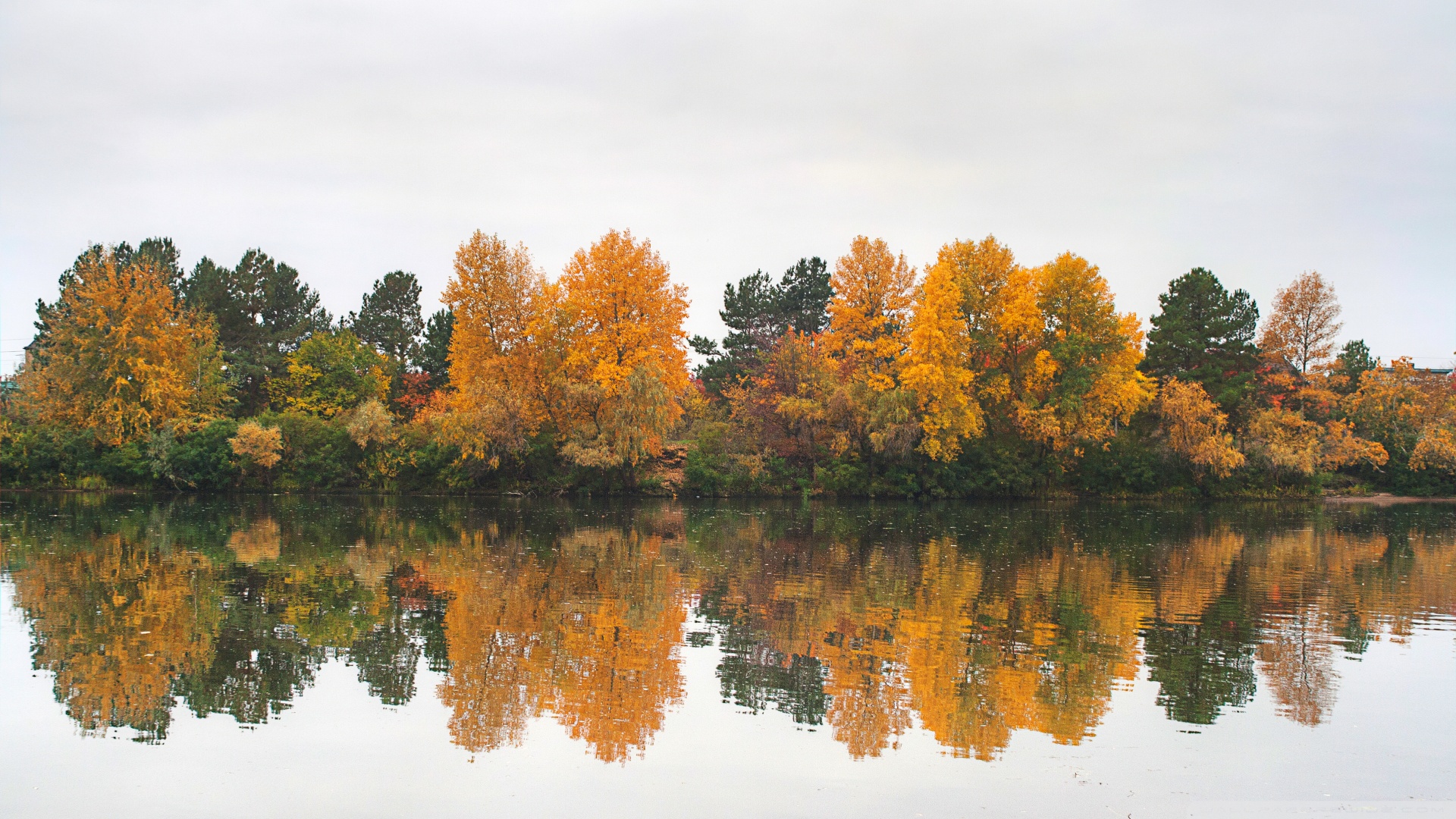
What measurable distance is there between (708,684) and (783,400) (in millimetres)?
43228

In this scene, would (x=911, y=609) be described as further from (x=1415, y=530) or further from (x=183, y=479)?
A: (x=183, y=479)

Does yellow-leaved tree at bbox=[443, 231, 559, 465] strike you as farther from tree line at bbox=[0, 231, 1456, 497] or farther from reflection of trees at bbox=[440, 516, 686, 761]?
reflection of trees at bbox=[440, 516, 686, 761]

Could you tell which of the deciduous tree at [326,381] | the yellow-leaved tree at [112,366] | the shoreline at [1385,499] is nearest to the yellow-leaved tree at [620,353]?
the deciduous tree at [326,381]

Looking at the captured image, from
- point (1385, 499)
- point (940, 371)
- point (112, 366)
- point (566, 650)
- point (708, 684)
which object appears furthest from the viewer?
point (1385, 499)

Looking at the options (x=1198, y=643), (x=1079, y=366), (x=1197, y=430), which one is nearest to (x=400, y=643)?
(x=1198, y=643)

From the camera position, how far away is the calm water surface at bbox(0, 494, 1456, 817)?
29.6 feet

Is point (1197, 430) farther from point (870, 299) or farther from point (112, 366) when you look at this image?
point (112, 366)

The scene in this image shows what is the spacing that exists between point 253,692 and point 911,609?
1079 cm

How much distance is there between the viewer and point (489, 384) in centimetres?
5322

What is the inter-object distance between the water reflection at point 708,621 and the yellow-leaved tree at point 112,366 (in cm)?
2389

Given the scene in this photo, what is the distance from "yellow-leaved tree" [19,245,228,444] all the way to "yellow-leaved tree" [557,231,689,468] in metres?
22.1

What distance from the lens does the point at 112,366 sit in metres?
54.8

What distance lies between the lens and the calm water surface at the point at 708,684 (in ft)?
29.6

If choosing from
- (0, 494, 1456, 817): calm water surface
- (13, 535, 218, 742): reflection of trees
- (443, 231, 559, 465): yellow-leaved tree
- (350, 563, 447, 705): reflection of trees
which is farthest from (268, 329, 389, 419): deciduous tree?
(350, 563, 447, 705): reflection of trees
